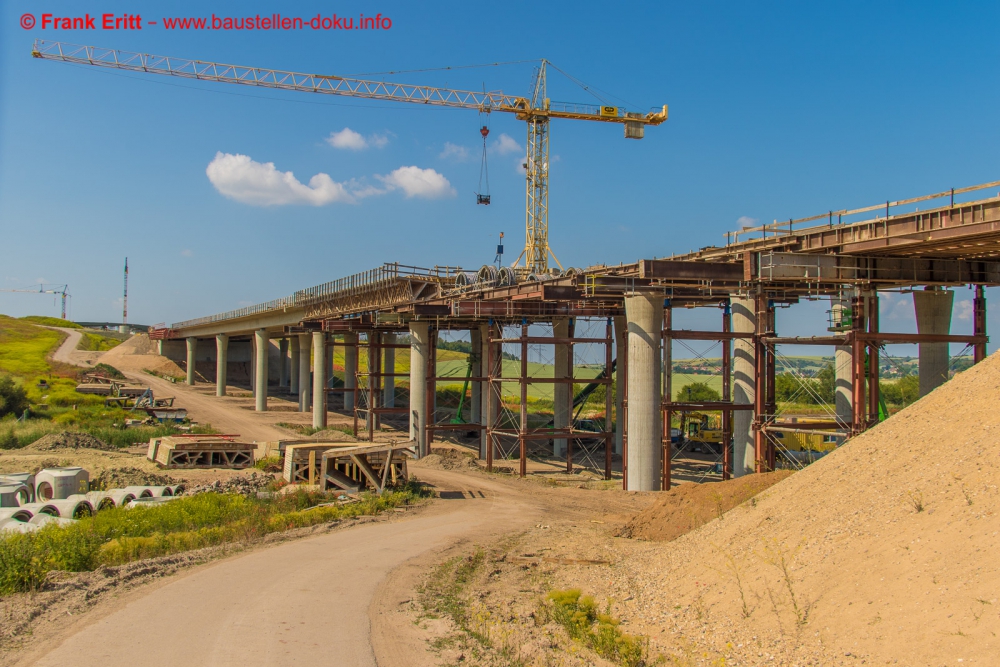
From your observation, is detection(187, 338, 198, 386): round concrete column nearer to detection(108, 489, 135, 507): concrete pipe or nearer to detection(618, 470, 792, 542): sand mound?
detection(108, 489, 135, 507): concrete pipe

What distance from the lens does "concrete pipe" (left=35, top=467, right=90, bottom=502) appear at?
971 inches

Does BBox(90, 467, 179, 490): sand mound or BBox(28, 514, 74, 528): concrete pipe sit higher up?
BBox(28, 514, 74, 528): concrete pipe

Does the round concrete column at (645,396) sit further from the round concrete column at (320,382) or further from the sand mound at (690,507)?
the round concrete column at (320,382)

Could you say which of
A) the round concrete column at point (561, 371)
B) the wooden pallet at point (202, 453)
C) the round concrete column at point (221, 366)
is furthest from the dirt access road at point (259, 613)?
the round concrete column at point (221, 366)

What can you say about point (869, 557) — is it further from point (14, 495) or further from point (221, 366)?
point (221, 366)

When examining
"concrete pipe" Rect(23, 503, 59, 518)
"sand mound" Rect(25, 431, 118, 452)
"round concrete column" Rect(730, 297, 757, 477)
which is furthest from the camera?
"sand mound" Rect(25, 431, 118, 452)

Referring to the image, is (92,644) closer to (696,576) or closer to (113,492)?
(696,576)

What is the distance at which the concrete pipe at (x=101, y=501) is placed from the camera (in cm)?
2233

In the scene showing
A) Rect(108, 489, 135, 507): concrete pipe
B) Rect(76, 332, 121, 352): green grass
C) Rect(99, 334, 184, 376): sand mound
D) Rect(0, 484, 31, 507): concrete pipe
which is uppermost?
Rect(76, 332, 121, 352): green grass

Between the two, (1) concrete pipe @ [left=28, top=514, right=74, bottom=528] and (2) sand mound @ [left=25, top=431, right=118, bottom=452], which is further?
(2) sand mound @ [left=25, top=431, right=118, bottom=452]

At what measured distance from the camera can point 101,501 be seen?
74.5ft

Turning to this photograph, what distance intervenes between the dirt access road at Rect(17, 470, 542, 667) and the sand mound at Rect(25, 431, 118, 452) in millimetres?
25382

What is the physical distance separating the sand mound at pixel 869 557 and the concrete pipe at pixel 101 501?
15957mm

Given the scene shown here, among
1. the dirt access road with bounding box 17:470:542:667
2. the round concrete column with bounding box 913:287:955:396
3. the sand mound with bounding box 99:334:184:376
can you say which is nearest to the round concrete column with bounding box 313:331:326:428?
the dirt access road with bounding box 17:470:542:667
